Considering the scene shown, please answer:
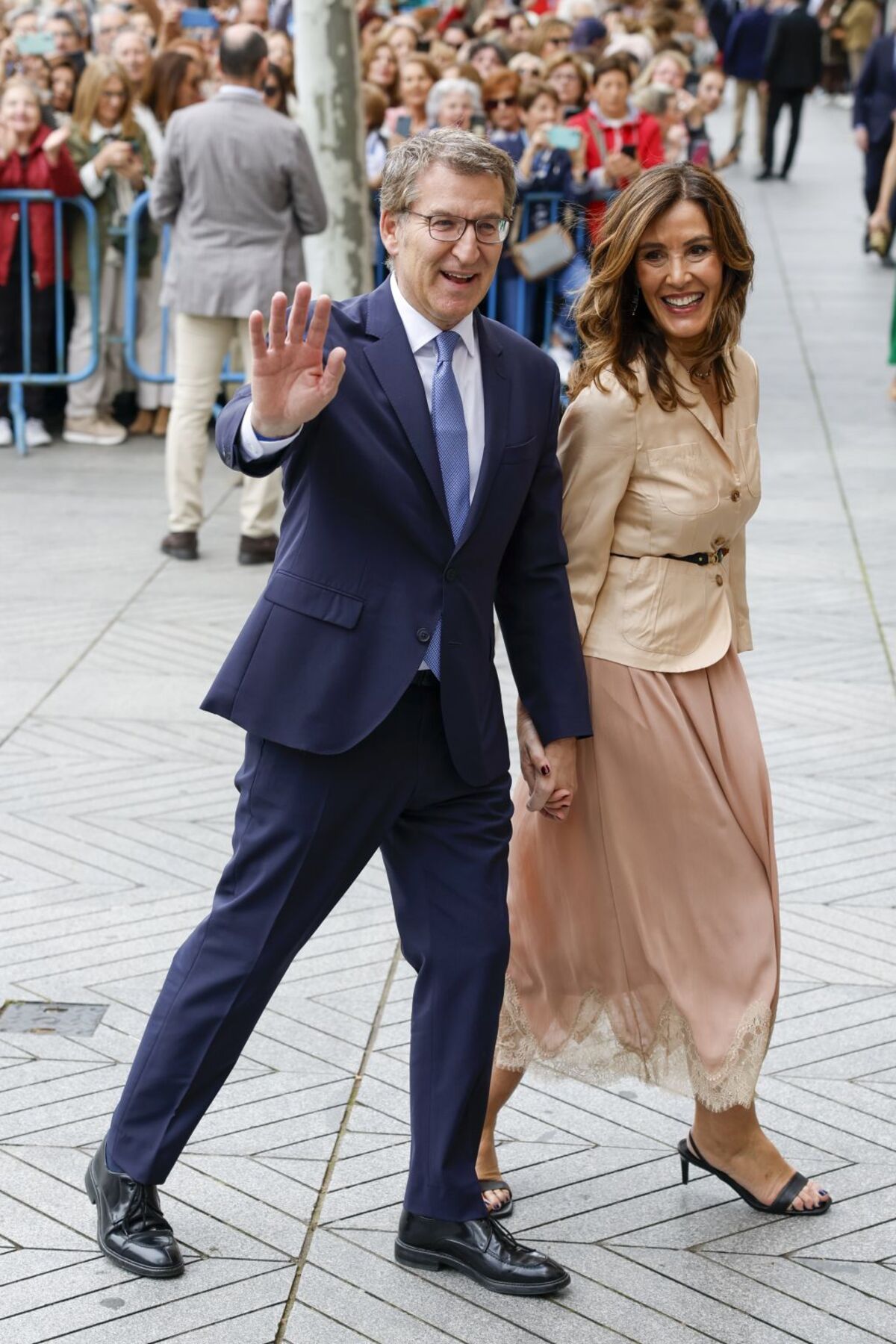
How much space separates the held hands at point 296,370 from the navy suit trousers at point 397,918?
0.56 meters

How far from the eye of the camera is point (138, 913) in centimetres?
491

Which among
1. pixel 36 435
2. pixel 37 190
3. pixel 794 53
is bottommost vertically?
pixel 36 435

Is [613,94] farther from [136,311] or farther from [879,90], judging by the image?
[879,90]

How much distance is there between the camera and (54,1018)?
14.2ft

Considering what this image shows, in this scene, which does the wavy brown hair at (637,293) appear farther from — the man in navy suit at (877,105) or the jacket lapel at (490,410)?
the man in navy suit at (877,105)

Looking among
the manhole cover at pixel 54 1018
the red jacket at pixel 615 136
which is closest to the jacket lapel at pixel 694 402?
the manhole cover at pixel 54 1018

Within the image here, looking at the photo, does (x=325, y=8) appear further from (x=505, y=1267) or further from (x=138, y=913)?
(x=505, y=1267)

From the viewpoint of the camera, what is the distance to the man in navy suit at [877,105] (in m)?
15.9

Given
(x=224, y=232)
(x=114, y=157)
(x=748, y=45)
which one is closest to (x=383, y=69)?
(x=114, y=157)

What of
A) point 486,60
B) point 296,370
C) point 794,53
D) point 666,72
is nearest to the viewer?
point 296,370

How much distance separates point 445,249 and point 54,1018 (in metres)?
2.12

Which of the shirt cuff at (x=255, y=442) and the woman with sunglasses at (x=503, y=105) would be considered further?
the woman with sunglasses at (x=503, y=105)

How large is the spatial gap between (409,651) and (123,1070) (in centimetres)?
141

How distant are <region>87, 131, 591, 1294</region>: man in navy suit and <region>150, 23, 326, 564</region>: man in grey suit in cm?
513
